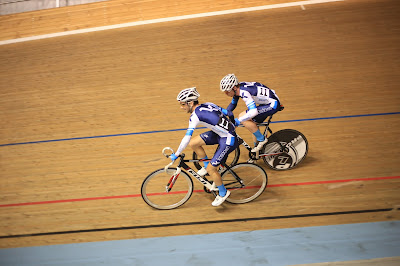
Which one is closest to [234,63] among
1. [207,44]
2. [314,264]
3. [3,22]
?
[207,44]

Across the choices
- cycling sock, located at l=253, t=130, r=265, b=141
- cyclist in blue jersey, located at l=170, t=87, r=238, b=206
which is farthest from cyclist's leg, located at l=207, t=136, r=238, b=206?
cycling sock, located at l=253, t=130, r=265, b=141

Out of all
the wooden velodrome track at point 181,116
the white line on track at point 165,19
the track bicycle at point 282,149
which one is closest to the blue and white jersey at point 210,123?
the track bicycle at point 282,149

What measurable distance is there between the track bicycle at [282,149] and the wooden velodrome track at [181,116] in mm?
144

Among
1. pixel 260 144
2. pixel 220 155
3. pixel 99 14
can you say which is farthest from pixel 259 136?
pixel 99 14

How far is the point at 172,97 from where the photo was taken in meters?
5.49

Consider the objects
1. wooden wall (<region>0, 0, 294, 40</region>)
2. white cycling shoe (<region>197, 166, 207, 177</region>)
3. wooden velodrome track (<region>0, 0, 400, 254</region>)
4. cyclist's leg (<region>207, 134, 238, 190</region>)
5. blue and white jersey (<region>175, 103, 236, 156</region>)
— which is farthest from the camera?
wooden wall (<region>0, 0, 294, 40</region>)

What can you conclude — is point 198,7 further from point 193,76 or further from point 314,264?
point 314,264

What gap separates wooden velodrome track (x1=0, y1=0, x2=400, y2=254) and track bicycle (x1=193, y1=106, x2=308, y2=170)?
0.14m

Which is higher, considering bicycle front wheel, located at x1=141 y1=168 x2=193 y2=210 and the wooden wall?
the wooden wall

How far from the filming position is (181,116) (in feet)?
16.9

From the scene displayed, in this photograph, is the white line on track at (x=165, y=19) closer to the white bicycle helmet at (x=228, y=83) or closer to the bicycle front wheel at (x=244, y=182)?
A: the white bicycle helmet at (x=228, y=83)

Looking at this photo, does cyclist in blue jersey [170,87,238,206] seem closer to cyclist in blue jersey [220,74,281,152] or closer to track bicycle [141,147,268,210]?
track bicycle [141,147,268,210]

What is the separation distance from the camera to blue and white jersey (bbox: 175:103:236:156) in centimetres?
320

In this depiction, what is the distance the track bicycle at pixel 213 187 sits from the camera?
140 inches
